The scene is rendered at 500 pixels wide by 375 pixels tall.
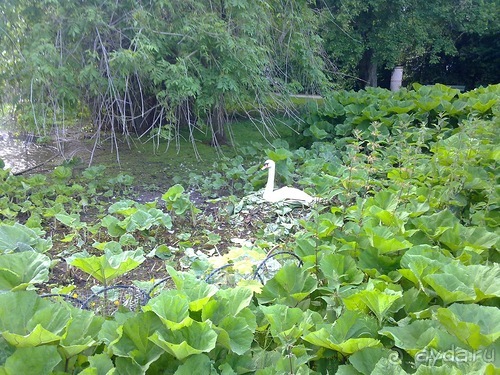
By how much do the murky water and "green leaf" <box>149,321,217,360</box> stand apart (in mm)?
4368

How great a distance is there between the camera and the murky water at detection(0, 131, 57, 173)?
539 cm

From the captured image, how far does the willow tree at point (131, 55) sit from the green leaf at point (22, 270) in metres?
2.41

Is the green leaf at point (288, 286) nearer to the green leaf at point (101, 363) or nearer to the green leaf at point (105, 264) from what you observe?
the green leaf at point (105, 264)

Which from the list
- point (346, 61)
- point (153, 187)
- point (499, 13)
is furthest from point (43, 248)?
point (499, 13)

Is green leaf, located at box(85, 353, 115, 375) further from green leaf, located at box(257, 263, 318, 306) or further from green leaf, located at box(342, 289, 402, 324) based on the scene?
green leaf, located at box(342, 289, 402, 324)

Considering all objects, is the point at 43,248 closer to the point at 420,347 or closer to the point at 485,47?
the point at 420,347

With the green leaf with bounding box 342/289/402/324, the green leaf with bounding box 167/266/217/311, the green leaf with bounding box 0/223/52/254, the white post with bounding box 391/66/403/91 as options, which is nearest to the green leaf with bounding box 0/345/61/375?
the green leaf with bounding box 167/266/217/311

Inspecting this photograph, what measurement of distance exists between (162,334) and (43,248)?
4.26ft

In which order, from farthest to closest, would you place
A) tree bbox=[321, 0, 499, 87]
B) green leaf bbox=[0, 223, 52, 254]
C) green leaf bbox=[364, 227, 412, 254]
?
tree bbox=[321, 0, 499, 87] < green leaf bbox=[0, 223, 52, 254] < green leaf bbox=[364, 227, 412, 254]

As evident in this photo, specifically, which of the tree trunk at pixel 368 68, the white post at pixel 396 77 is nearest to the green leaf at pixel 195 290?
the tree trunk at pixel 368 68

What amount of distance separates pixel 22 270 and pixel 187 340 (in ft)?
2.12

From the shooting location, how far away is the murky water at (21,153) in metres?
5.39

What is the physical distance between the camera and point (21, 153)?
589 centimetres

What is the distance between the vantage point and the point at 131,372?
4.12ft
